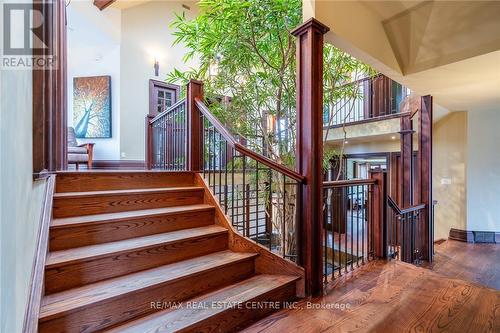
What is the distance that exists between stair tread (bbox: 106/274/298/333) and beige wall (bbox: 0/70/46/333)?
2.22 feet

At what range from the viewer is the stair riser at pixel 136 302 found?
1422 millimetres

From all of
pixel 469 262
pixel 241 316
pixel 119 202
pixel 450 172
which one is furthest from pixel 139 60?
pixel 469 262

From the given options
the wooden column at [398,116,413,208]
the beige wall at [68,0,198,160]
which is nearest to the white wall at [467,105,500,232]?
the wooden column at [398,116,413,208]

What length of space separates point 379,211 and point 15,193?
3048 mm

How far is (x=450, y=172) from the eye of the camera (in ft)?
16.8

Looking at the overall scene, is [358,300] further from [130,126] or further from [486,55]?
[130,126]

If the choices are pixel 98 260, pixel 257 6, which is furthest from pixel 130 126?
pixel 98 260

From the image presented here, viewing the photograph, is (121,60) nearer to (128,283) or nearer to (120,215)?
(120,215)

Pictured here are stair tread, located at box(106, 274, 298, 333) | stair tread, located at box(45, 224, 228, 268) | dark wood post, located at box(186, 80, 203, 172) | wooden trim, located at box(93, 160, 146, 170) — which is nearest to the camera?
stair tread, located at box(106, 274, 298, 333)

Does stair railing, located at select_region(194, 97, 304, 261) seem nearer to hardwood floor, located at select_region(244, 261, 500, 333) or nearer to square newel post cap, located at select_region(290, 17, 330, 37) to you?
hardwood floor, located at select_region(244, 261, 500, 333)

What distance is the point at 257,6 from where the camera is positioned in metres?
2.76

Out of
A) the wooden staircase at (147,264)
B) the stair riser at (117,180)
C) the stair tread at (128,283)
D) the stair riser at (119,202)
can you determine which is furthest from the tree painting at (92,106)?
the stair tread at (128,283)

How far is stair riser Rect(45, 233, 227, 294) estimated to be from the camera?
5.27 ft

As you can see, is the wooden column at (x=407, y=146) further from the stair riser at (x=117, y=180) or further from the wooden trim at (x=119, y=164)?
the wooden trim at (x=119, y=164)
